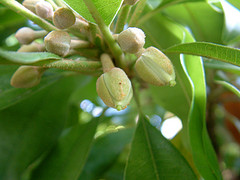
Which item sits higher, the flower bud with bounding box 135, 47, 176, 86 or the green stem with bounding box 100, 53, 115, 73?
the green stem with bounding box 100, 53, 115, 73

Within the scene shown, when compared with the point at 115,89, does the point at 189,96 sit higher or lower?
lower

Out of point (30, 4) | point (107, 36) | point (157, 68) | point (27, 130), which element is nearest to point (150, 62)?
point (157, 68)

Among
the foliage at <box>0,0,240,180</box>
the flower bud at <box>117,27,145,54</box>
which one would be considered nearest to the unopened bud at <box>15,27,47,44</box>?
the foliage at <box>0,0,240,180</box>

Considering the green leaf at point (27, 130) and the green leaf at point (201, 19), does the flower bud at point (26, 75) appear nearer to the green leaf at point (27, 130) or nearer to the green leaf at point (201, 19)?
the green leaf at point (27, 130)

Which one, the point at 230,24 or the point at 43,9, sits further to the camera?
the point at 230,24

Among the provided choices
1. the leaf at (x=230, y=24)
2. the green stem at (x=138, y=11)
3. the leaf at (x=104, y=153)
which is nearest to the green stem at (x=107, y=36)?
the green stem at (x=138, y=11)

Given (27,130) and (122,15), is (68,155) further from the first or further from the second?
(122,15)

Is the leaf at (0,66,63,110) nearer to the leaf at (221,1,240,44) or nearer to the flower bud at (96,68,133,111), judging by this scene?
the flower bud at (96,68,133,111)
